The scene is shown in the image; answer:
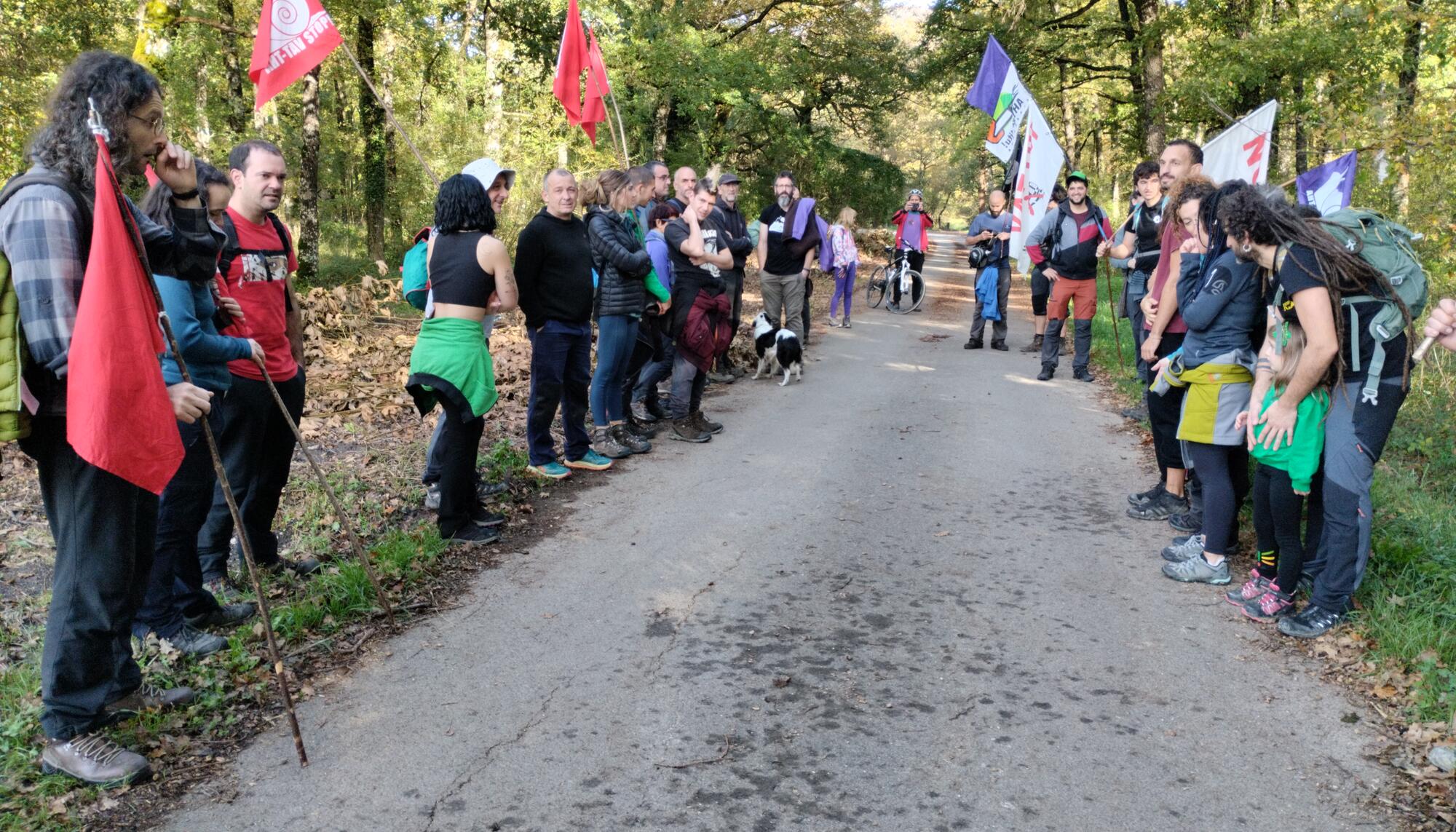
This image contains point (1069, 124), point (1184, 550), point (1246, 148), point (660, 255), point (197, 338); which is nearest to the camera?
point (197, 338)

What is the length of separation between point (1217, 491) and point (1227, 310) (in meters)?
0.94

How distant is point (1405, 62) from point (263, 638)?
1918 centimetres

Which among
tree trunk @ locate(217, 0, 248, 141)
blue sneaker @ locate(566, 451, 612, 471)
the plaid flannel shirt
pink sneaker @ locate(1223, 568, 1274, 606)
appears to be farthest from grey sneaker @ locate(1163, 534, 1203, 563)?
tree trunk @ locate(217, 0, 248, 141)

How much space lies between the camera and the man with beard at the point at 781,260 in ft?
36.1

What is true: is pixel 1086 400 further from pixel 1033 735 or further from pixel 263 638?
pixel 263 638

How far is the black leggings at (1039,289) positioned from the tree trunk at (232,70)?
13420 millimetres

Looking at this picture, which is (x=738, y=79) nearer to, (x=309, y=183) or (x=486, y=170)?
(x=309, y=183)

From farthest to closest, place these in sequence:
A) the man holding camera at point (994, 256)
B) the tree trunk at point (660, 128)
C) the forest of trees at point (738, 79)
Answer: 1. the tree trunk at point (660, 128)
2. the forest of trees at point (738, 79)
3. the man holding camera at point (994, 256)

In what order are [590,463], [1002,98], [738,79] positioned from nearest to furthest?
[590,463] → [1002,98] → [738,79]

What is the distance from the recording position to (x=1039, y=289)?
11.4 m

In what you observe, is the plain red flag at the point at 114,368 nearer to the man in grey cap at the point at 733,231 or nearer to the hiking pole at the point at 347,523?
the hiking pole at the point at 347,523

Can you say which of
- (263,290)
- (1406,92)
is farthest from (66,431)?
(1406,92)

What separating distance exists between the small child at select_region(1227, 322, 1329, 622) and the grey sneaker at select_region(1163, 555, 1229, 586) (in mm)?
186

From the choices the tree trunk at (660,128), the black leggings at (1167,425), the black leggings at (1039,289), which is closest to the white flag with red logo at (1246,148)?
the black leggings at (1039,289)
